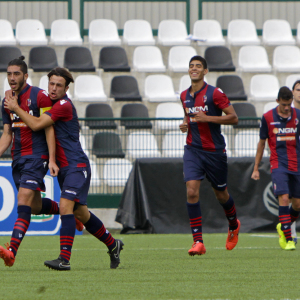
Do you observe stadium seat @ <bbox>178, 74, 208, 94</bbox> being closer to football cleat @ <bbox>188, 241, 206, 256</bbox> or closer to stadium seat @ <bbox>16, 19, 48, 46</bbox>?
stadium seat @ <bbox>16, 19, 48, 46</bbox>

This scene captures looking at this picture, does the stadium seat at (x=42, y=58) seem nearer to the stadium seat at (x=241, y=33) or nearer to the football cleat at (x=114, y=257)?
the stadium seat at (x=241, y=33)

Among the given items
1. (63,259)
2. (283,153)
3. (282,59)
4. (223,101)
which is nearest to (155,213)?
(283,153)

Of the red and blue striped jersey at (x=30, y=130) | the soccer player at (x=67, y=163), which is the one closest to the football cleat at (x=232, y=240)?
the soccer player at (x=67, y=163)

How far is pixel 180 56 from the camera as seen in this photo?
15984mm

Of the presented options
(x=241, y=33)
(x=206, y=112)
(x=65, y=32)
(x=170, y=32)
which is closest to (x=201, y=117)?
(x=206, y=112)

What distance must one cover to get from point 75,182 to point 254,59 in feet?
38.3

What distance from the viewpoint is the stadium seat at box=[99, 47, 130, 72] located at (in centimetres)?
1545

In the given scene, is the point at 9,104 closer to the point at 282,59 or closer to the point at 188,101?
the point at 188,101

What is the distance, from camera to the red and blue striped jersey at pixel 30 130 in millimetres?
5652

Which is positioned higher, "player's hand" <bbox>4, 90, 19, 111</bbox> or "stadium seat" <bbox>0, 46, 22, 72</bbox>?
"stadium seat" <bbox>0, 46, 22, 72</bbox>

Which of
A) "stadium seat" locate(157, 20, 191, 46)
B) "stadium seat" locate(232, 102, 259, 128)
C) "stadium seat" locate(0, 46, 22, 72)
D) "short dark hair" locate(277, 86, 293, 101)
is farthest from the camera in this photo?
"stadium seat" locate(157, 20, 191, 46)

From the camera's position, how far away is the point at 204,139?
709 centimetres

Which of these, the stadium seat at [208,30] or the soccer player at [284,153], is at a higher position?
the stadium seat at [208,30]

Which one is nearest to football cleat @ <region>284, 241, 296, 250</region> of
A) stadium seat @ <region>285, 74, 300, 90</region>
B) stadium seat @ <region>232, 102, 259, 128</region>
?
stadium seat @ <region>232, 102, 259, 128</region>
